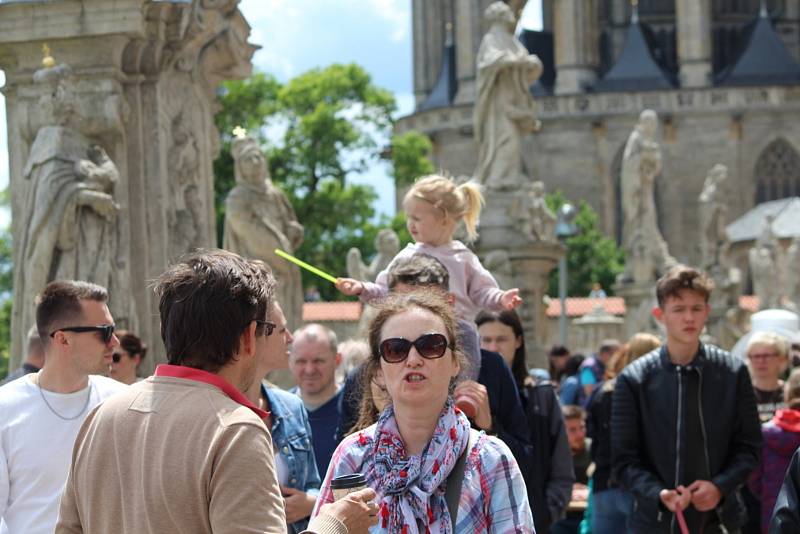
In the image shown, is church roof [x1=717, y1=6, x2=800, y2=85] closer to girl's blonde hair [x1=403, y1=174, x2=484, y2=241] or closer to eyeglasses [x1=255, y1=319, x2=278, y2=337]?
girl's blonde hair [x1=403, y1=174, x2=484, y2=241]

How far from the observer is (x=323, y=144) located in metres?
50.5

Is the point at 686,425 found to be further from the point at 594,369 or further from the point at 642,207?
the point at 642,207

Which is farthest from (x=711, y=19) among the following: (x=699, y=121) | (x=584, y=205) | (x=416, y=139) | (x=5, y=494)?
(x=5, y=494)

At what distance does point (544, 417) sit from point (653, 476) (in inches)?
21.1

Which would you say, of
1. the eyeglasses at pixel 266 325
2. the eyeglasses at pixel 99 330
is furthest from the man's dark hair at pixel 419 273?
the eyeglasses at pixel 266 325

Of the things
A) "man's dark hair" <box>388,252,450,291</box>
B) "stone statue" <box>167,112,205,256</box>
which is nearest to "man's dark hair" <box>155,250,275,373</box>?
"man's dark hair" <box>388,252,450,291</box>

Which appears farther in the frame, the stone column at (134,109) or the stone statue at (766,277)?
the stone statue at (766,277)

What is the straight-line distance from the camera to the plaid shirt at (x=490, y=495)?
13.5 feet

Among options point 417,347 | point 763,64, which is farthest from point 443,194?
point 763,64

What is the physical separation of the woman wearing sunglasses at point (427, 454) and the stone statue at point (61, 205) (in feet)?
14.7

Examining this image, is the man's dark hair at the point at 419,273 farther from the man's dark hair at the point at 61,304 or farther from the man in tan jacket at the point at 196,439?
the man in tan jacket at the point at 196,439

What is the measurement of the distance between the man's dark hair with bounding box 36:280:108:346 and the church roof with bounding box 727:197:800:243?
63486mm

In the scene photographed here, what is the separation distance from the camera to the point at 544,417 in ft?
23.2

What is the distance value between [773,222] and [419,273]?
65179mm
